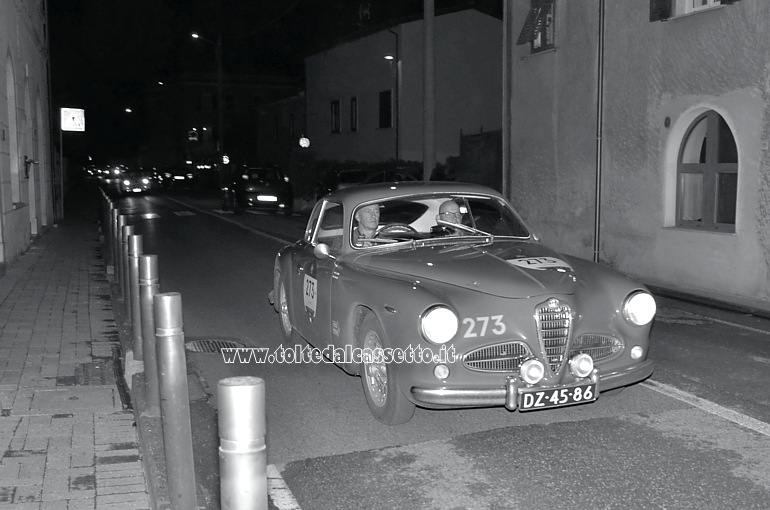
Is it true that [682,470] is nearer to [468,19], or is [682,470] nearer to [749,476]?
[749,476]

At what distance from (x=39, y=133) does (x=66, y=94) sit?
36573mm

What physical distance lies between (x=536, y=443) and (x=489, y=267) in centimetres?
115

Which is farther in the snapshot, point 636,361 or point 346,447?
point 636,361

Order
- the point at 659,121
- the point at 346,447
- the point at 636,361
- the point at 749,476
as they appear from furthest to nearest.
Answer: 1. the point at 659,121
2. the point at 636,361
3. the point at 346,447
4. the point at 749,476

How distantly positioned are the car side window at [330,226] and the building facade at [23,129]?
7.16m

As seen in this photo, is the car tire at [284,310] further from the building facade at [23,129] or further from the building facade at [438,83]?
the building facade at [438,83]

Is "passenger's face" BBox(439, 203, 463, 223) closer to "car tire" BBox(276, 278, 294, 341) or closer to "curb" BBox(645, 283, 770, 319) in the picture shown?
"car tire" BBox(276, 278, 294, 341)

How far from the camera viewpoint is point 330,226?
23.5 ft

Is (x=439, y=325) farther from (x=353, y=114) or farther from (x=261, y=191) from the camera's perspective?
(x=353, y=114)

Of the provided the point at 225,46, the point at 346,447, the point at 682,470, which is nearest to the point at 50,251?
the point at 346,447

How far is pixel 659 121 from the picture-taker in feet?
44.2

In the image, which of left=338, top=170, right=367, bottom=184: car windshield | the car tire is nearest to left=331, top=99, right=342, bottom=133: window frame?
left=338, top=170, right=367, bottom=184: car windshield

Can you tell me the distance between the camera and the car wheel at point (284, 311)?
311 inches

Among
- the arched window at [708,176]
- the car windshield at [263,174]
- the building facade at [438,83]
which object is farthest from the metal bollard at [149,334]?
the building facade at [438,83]
